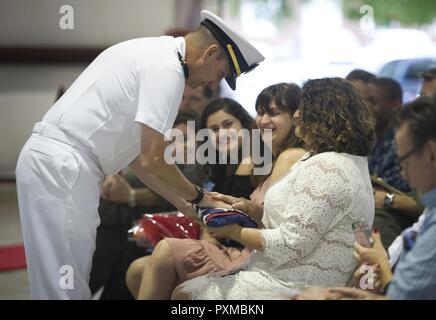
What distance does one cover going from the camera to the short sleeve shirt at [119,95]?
210 cm

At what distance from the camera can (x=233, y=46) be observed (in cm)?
219

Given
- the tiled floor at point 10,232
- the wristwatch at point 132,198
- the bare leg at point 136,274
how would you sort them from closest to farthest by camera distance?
the bare leg at point 136,274 < the tiled floor at point 10,232 < the wristwatch at point 132,198

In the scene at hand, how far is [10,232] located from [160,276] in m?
2.22

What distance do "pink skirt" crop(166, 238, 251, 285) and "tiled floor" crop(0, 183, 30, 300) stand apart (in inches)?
32.2

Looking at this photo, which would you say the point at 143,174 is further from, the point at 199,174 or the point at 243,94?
the point at 243,94

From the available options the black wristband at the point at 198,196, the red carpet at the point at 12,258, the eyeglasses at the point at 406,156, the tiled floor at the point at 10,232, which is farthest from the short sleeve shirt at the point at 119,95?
the red carpet at the point at 12,258

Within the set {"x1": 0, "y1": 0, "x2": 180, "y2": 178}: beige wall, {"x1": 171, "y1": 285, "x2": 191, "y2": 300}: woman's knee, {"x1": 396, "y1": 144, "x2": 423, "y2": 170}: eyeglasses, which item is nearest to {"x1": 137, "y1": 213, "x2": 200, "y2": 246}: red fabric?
{"x1": 171, "y1": 285, "x2": 191, "y2": 300}: woman's knee

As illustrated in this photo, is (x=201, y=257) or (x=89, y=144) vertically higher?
(x=89, y=144)

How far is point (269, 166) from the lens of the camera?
7.95 feet

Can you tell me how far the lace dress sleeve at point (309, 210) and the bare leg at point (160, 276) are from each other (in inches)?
14.5

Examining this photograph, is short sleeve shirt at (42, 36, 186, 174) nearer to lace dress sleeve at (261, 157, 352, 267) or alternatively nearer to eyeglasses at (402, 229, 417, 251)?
lace dress sleeve at (261, 157, 352, 267)

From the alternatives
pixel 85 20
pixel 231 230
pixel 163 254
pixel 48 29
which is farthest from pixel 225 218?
pixel 48 29

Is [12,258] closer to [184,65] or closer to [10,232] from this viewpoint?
[10,232]

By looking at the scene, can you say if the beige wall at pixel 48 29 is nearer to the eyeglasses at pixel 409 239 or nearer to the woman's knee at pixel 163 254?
the woman's knee at pixel 163 254
